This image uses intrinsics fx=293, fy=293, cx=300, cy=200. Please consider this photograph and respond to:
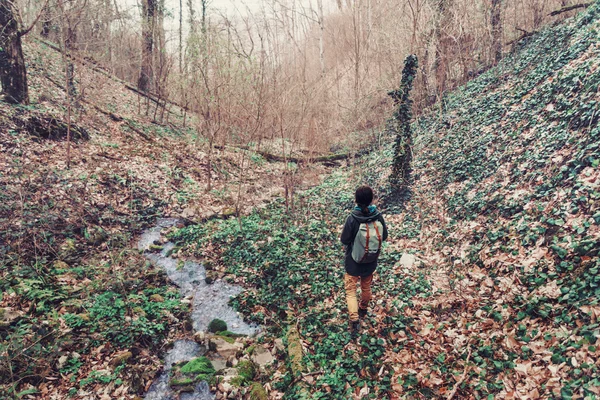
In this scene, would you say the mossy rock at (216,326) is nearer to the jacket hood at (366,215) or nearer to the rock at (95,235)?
the jacket hood at (366,215)

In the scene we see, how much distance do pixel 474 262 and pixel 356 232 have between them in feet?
7.09

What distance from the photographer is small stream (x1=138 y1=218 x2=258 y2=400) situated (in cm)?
365

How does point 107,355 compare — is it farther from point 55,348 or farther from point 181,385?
point 181,385

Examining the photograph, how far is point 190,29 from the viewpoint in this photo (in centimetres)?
1126

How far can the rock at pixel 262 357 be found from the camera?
12.9ft

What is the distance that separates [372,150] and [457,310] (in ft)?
27.2

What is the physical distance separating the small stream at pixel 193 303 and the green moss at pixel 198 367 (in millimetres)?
156

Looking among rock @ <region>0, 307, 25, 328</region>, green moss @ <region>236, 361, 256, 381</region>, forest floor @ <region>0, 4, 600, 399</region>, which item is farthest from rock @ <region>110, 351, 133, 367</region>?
green moss @ <region>236, 361, 256, 381</region>

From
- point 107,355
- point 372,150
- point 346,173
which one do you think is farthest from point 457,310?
point 372,150

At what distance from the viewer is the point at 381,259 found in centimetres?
552

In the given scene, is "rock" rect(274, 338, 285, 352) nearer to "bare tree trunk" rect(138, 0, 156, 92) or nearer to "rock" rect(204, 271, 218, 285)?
"rock" rect(204, 271, 218, 285)

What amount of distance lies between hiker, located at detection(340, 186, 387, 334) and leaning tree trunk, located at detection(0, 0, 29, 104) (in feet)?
31.4

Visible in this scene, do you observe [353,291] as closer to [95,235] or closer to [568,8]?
[95,235]

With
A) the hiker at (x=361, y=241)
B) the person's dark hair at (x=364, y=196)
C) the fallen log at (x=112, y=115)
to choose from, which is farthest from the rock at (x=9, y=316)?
the fallen log at (x=112, y=115)
